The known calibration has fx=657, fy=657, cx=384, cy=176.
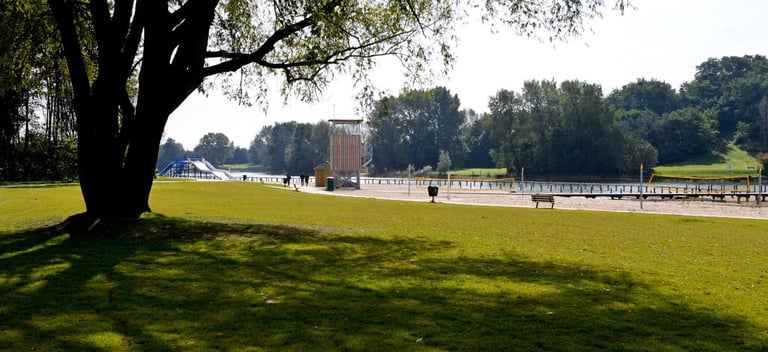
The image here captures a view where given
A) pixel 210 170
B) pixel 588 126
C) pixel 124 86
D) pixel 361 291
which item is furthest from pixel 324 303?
pixel 588 126

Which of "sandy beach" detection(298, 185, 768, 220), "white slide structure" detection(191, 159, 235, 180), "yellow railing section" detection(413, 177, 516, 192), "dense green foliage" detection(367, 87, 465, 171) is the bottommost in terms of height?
"sandy beach" detection(298, 185, 768, 220)

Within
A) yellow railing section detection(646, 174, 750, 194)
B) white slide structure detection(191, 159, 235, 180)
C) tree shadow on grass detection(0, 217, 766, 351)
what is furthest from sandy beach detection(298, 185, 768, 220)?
white slide structure detection(191, 159, 235, 180)

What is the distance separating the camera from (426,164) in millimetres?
158875

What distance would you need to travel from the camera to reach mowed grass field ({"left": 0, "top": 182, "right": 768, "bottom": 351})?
21.9 ft

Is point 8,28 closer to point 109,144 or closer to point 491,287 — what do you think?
point 109,144

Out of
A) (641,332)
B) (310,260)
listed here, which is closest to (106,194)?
(310,260)

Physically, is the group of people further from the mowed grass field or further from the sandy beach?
the mowed grass field

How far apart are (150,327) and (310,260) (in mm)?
5163

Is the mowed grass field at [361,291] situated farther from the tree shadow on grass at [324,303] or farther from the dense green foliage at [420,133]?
the dense green foliage at [420,133]

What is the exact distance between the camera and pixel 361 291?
912 cm

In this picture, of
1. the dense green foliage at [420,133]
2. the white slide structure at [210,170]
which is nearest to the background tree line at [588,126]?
→ the dense green foliage at [420,133]

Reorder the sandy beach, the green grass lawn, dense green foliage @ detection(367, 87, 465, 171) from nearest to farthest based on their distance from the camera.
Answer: the sandy beach
the green grass lawn
dense green foliage @ detection(367, 87, 465, 171)

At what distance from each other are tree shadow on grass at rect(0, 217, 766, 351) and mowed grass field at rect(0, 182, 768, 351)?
0.03 m

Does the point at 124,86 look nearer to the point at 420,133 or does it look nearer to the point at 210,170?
the point at 210,170
